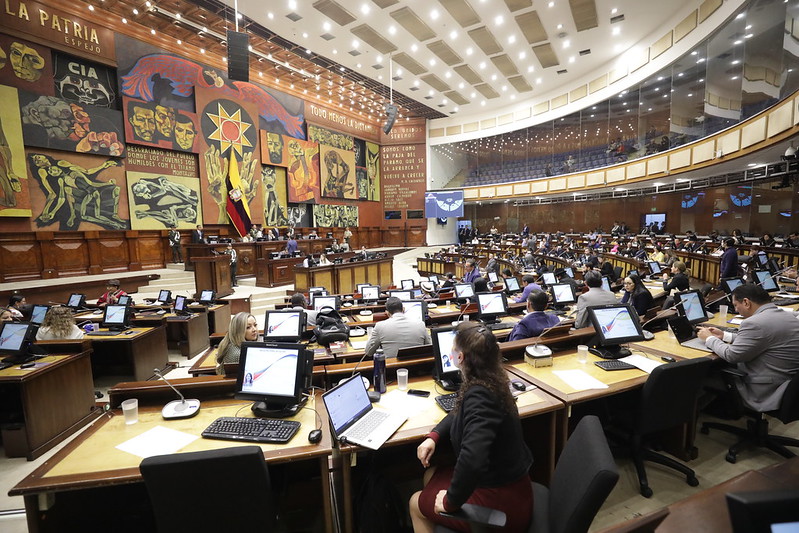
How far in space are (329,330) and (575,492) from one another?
2907 millimetres

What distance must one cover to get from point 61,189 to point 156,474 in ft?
38.7

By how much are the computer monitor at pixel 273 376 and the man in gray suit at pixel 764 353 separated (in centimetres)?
334

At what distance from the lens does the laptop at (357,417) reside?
199 centimetres

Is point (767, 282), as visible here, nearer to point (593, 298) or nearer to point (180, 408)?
point (593, 298)

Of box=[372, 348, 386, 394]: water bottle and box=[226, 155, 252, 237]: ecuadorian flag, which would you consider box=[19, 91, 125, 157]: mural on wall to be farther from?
box=[372, 348, 386, 394]: water bottle

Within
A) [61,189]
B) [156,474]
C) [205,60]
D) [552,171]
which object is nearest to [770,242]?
[552,171]

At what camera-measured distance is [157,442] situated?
205cm

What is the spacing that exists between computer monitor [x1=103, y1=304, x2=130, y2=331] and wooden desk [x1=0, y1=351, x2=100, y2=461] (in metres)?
1.21

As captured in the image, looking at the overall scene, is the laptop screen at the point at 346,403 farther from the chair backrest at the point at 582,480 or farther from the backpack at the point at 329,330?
the backpack at the point at 329,330

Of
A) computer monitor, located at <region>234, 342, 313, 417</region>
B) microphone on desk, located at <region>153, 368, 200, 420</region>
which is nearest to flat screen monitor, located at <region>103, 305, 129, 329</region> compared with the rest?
microphone on desk, located at <region>153, 368, 200, 420</region>

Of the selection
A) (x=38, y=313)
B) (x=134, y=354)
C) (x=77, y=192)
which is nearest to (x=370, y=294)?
(x=134, y=354)

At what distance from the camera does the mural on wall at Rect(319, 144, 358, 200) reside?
1652 centimetres

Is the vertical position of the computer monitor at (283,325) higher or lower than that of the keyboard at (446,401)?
higher

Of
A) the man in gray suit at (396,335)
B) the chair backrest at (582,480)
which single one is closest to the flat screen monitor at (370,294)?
the man in gray suit at (396,335)
